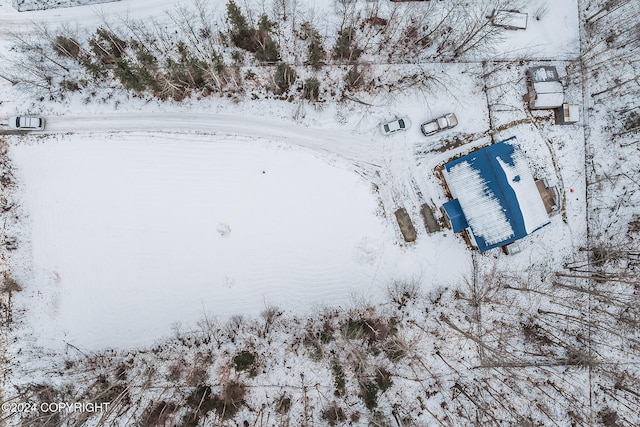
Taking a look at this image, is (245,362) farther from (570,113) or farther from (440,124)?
(570,113)

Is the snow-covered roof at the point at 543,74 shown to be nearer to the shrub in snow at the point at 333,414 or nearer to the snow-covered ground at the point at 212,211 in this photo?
the snow-covered ground at the point at 212,211

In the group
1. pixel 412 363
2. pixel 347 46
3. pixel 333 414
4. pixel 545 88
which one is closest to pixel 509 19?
pixel 545 88

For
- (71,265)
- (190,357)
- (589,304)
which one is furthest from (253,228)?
(589,304)

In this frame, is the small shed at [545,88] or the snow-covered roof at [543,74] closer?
the small shed at [545,88]

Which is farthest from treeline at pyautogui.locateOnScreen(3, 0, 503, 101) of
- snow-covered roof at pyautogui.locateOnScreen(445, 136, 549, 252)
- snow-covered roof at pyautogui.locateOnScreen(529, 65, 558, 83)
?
snow-covered roof at pyautogui.locateOnScreen(445, 136, 549, 252)

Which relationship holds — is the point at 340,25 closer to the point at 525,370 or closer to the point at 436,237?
the point at 436,237

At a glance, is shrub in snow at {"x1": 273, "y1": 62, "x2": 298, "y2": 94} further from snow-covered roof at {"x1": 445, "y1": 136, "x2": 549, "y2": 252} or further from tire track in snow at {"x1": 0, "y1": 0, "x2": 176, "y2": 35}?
snow-covered roof at {"x1": 445, "y1": 136, "x2": 549, "y2": 252}

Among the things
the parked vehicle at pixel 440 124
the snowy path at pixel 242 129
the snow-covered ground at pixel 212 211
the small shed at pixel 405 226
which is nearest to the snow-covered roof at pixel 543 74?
Result: the snow-covered ground at pixel 212 211
